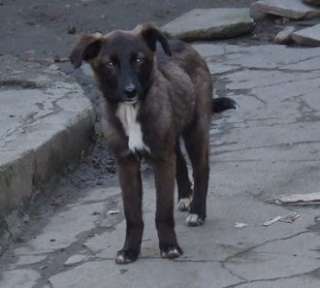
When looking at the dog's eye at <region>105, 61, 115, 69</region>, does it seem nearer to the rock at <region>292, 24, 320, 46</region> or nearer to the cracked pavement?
the cracked pavement

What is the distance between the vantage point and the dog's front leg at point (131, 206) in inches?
205

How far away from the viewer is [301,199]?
5.84 m

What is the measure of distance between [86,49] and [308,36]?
195 inches

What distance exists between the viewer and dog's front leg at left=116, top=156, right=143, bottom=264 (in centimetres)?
521

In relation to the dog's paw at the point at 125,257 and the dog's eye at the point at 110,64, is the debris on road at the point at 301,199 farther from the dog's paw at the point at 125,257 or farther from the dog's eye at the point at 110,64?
the dog's eye at the point at 110,64

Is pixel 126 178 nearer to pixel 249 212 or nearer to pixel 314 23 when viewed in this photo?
pixel 249 212

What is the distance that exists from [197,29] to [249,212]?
4502mm

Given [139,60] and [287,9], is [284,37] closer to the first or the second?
[287,9]

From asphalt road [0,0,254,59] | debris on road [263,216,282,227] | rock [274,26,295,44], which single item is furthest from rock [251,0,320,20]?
debris on road [263,216,282,227]

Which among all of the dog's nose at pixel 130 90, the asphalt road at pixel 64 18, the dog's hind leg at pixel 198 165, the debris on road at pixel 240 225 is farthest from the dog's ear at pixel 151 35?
the asphalt road at pixel 64 18

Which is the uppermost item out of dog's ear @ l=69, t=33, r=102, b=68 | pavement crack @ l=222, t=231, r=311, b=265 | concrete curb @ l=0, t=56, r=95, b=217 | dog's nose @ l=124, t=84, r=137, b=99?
dog's ear @ l=69, t=33, r=102, b=68

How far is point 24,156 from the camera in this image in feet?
19.7

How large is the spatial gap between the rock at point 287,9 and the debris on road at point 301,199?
4.65 meters

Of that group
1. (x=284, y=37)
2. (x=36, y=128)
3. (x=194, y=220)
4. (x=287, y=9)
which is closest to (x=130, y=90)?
(x=194, y=220)
